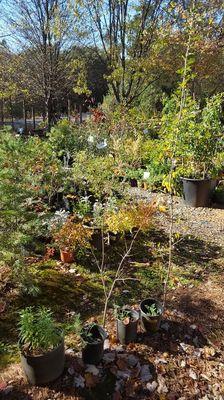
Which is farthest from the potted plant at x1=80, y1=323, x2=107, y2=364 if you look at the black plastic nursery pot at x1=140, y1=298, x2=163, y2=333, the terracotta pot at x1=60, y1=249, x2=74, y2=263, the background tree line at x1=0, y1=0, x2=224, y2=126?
the background tree line at x1=0, y1=0, x2=224, y2=126

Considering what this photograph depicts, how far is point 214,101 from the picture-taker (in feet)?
23.4

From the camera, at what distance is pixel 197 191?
6598mm

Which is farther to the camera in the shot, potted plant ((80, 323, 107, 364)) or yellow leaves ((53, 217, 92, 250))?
yellow leaves ((53, 217, 92, 250))

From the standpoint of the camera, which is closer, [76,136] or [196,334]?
[196,334]

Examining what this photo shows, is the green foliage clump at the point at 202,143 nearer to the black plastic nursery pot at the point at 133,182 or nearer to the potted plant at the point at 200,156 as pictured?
the potted plant at the point at 200,156

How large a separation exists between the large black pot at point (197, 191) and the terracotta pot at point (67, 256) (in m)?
3.28

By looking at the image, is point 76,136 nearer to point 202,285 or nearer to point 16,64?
point 16,64

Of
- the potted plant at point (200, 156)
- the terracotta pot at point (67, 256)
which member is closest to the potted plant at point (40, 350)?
the terracotta pot at point (67, 256)

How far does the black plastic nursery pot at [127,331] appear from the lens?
293cm

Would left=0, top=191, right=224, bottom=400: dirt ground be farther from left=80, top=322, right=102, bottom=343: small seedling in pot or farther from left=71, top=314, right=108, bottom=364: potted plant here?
left=80, top=322, right=102, bottom=343: small seedling in pot

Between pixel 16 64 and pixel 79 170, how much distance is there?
24.1 ft

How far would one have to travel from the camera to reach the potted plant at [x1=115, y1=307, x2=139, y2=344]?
115 inches

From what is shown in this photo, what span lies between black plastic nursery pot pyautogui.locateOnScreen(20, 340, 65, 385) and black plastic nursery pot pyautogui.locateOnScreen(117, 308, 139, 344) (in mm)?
616

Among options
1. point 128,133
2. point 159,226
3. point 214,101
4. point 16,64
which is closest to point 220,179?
point 214,101
